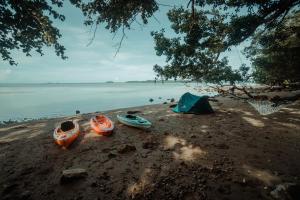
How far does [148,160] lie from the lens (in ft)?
19.7

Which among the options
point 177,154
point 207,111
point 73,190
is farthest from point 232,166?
point 207,111

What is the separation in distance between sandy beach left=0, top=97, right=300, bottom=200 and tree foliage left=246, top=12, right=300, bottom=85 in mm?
6395

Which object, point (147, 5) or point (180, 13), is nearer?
point (147, 5)

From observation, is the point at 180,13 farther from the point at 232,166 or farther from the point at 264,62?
the point at 264,62

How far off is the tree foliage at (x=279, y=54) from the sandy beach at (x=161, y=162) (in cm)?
640

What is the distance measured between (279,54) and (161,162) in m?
15.0

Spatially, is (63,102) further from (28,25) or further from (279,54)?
(279,54)

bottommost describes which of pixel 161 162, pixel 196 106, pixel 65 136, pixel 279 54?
pixel 161 162

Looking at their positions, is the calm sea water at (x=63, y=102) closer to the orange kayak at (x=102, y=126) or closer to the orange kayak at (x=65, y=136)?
the orange kayak at (x=102, y=126)

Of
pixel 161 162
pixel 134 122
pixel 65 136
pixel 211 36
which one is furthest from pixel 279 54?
pixel 65 136

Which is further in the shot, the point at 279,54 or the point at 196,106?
the point at 279,54

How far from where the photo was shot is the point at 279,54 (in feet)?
50.8

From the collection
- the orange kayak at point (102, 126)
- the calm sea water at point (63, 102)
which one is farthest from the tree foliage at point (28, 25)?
the calm sea water at point (63, 102)

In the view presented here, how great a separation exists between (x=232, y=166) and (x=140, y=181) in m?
2.58
